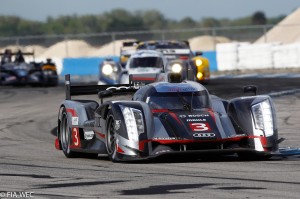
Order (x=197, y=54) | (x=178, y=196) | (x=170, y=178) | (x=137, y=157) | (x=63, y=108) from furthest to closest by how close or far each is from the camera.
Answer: (x=197, y=54)
(x=63, y=108)
(x=137, y=157)
(x=170, y=178)
(x=178, y=196)

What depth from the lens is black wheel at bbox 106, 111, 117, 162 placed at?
12.8 meters

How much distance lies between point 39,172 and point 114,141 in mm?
1640

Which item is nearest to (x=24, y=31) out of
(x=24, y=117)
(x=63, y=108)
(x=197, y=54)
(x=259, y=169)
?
(x=197, y=54)

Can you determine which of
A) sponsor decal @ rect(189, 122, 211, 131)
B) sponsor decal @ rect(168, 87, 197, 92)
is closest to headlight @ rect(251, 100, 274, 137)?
sponsor decal @ rect(189, 122, 211, 131)

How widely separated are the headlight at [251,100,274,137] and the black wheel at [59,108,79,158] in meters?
2.94

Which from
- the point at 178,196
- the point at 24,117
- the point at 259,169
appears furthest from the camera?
the point at 24,117

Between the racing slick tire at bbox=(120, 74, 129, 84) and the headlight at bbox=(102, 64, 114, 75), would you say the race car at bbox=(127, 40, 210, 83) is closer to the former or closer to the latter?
the headlight at bbox=(102, 64, 114, 75)

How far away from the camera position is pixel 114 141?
1274 cm

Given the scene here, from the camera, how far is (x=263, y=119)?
12.8 metres

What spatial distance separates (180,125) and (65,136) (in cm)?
299

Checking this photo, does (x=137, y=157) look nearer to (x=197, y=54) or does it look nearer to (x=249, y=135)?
(x=249, y=135)

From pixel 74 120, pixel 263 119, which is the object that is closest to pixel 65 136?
→ pixel 74 120

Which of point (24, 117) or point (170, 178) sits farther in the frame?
point (24, 117)

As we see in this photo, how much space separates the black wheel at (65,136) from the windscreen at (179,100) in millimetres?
1771
